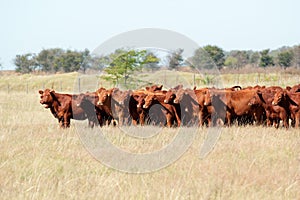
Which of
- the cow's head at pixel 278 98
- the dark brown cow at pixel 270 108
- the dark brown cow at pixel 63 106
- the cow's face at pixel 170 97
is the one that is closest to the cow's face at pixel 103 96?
the dark brown cow at pixel 63 106

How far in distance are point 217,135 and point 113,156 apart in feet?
11.3

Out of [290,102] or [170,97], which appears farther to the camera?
[170,97]

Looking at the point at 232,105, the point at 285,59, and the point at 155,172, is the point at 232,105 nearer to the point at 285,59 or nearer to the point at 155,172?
the point at 155,172

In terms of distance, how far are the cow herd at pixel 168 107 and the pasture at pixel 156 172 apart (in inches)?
66.6

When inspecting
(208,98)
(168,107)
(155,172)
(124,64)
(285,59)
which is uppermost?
(285,59)

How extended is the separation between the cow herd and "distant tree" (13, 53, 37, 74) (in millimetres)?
71536

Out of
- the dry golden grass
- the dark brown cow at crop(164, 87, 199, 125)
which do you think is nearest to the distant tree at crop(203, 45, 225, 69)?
the dark brown cow at crop(164, 87, 199, 125)

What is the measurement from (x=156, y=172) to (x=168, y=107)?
5.87 metres

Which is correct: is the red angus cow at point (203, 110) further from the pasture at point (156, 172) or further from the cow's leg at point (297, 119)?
the cow's leg at point (297, 119)

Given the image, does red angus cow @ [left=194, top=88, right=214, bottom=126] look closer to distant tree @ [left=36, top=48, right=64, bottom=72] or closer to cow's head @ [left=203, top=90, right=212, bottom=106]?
cow's head @ [left=203, top=90, right=212, bottom=106]

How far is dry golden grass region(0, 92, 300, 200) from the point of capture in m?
6.91

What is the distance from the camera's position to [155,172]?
8.24 metres

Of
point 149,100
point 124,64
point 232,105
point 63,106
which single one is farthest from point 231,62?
point 63,106

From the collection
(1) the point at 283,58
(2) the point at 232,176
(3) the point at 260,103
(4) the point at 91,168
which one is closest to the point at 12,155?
(4) the point at 91,168
